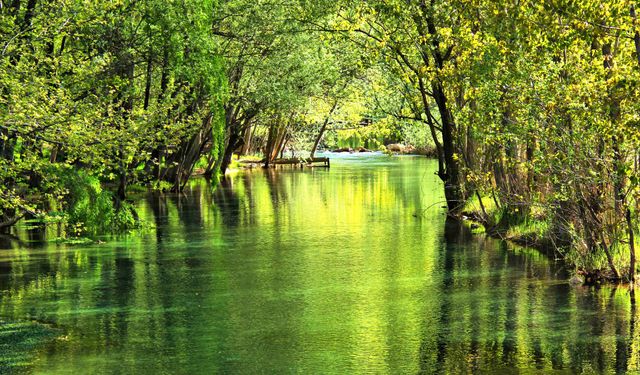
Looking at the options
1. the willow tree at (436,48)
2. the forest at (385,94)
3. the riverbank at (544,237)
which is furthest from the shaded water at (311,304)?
the willow tree at (436,48)

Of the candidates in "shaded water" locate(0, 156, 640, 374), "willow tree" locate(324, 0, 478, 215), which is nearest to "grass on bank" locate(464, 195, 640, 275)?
"shaded water" locate(0, 156, 640, 374)

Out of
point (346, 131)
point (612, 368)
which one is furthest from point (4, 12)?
point (346, 131)

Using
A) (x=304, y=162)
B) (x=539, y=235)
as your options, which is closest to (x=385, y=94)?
(x=539, y=235)

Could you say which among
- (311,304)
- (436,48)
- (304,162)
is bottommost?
(311,304)

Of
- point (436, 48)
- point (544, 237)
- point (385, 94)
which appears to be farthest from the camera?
point (385, 94)

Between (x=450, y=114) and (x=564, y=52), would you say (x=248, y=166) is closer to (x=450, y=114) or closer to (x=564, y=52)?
(x=450, y=114)

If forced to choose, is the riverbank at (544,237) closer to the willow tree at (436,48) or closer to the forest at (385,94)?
the forest at (385,94)

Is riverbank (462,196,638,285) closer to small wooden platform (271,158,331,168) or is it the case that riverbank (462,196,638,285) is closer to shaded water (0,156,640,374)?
shaded water (0,156,640,374)

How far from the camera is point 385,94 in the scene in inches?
1844

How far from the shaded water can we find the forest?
1.67 m

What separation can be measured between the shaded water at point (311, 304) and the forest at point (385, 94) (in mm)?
1667

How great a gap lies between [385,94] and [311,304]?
2814 cm

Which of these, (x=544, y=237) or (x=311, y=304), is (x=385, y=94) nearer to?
(x=544, y=237)

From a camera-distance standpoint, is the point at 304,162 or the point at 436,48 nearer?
the point at 436,48
